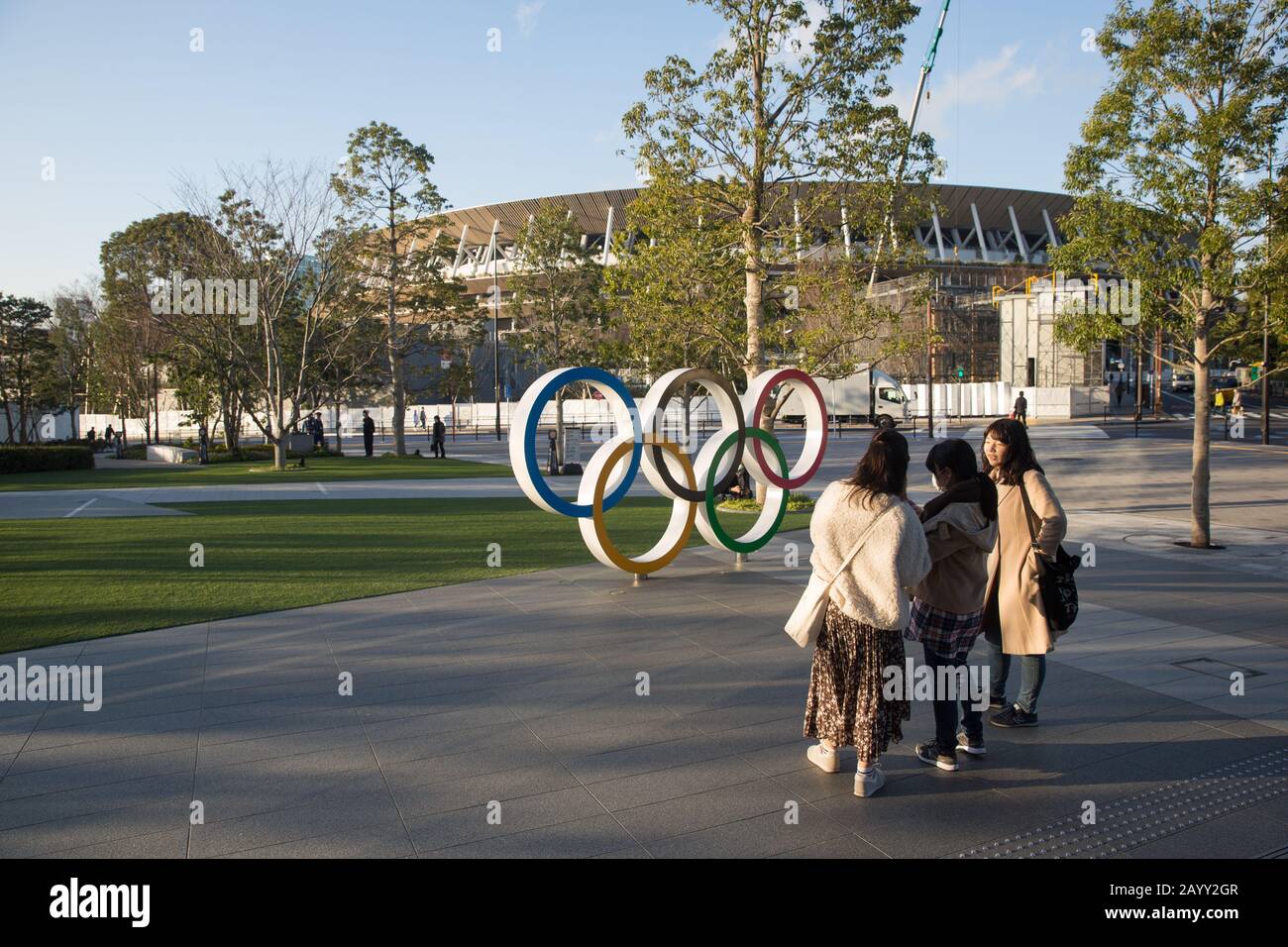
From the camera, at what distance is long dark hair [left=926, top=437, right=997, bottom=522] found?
5.12 metres

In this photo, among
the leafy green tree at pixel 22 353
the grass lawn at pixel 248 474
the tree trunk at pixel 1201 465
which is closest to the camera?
the tree trunk at pixel 1201 465

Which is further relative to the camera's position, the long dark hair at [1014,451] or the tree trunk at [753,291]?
the tree trunk at [753,291]

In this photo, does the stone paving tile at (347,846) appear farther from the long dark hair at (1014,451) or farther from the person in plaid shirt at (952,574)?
the long dark hair at (1014,451)

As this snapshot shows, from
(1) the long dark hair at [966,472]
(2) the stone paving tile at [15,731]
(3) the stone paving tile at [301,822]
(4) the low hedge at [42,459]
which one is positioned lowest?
(3) the stone paving tile at [301,822]

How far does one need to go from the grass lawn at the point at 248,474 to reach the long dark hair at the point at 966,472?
70.1 ft

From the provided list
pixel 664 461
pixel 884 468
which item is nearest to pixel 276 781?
pixel 884 468

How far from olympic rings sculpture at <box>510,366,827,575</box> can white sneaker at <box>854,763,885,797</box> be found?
206 inches

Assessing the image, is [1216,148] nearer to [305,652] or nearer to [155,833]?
[305,652]

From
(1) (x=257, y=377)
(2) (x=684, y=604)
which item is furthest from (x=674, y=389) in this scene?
(1) (x=257, y=377)

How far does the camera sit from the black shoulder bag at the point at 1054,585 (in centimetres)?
560

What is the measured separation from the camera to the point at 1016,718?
592 cm

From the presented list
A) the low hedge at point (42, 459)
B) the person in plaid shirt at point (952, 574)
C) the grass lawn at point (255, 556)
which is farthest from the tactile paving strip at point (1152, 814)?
the low hedge at point (42, 459)

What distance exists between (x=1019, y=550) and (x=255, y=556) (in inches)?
388

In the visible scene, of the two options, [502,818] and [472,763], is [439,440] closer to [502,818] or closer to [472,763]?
[472,763]
